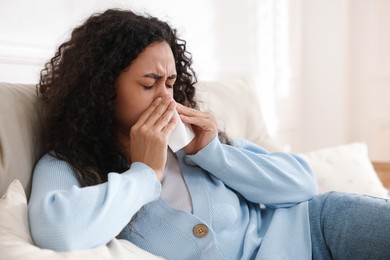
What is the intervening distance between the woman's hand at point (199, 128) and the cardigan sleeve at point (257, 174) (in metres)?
Answer: 0.02

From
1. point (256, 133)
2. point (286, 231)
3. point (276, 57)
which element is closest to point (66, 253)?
point (286, 231)

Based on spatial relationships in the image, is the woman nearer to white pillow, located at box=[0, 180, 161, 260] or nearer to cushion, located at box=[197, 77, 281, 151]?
white pillow, located at box=[0, 180, 161, 260]

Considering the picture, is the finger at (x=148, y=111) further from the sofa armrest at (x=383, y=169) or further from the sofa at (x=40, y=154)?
the sofa armrest at (x=383, y=169)

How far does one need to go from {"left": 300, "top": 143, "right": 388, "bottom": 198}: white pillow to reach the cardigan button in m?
0.85

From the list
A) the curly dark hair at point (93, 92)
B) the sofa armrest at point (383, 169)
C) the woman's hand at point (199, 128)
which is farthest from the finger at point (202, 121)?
the sofa armrest at point (383, 169)

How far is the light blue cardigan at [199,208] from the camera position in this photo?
1.10 metres

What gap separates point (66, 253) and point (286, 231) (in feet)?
2.19

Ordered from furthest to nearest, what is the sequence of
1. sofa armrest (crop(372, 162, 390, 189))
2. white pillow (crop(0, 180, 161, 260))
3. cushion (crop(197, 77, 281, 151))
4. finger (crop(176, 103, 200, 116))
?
sofa armrest (crop(372, 162, 390, 189)), cushion (crop(197, 77, 281, 151)), finger (crop(176, 103, 200, 116)), white pillow (crop(0, 180, 161, 260))

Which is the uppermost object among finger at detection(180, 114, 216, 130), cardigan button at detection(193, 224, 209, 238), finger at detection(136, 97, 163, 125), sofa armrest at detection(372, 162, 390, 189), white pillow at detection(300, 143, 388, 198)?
finger at detection(136, 97, 163, 125)

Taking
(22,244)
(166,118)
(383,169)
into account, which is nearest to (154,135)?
(166,118)

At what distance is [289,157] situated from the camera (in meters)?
1.67

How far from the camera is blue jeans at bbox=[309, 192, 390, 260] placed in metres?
1.39

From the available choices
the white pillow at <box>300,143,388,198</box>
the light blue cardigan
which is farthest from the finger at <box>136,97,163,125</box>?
the white pillow at <box>300,143,388,198</box>

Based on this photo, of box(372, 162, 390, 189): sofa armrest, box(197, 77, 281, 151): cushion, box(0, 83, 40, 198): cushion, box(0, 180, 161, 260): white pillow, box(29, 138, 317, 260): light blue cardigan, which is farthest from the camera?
box(372, 162, 390, 189): sofa armrest
